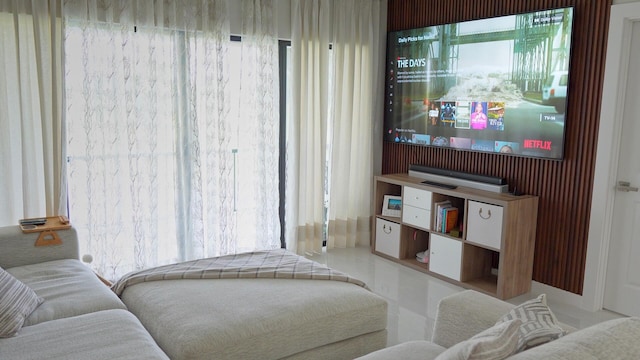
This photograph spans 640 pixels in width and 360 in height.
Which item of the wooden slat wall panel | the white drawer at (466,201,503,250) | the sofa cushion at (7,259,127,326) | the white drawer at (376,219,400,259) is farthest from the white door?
the sofa cushion at (7,259,127,326)

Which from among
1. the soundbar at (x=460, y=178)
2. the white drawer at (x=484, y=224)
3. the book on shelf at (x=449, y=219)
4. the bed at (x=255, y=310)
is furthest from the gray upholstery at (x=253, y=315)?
the soundbar at (x=460, y=178)

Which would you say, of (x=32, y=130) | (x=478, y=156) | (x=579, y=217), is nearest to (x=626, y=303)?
(x=579, y=217)

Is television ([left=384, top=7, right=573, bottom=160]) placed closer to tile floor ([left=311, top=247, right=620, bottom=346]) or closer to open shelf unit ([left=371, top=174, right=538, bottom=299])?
open shelf unit ([left=371, top=174, right=538, bottom=299])

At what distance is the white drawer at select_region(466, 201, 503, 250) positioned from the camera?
3.76 m

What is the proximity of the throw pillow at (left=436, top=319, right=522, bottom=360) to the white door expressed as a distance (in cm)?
246

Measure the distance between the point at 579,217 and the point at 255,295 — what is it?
2414mm

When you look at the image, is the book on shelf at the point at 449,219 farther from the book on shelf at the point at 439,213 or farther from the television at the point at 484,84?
the television at the point at 484,84

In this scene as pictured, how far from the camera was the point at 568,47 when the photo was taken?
3525mm

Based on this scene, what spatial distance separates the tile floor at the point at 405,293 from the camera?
11.1ft

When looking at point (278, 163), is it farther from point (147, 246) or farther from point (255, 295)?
point (255, 295)

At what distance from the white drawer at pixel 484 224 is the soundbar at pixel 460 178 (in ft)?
0.85

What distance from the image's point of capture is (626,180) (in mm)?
3508

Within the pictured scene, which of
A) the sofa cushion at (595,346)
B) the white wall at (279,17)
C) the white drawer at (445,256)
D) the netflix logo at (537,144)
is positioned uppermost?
the white wall at (279,17)

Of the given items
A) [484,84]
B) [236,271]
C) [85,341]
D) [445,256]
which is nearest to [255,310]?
[236,271]
